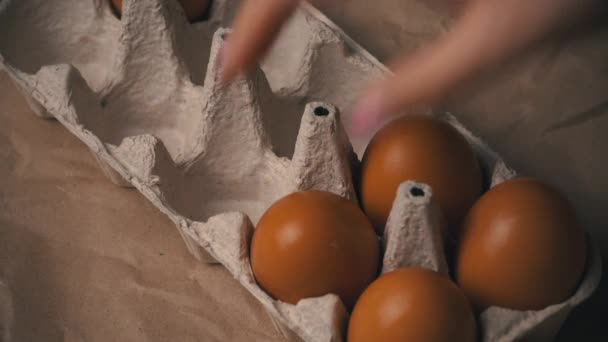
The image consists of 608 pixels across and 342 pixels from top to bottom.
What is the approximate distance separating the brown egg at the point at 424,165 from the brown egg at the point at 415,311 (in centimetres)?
12

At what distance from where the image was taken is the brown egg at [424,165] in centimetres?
80

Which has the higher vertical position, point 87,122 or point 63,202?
point 87,122

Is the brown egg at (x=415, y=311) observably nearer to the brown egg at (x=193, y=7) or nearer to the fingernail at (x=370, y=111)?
the fingernail at (x=370, y=111)

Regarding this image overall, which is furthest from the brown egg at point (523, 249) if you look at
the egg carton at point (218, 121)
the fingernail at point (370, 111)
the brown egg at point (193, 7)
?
the brown egg at point (193, 7)

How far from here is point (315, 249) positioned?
0.74m

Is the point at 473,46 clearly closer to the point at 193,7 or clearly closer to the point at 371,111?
the point at 371,111

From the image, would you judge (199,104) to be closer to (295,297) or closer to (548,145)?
(295,297)

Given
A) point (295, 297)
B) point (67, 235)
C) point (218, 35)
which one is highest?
point (218, 35)

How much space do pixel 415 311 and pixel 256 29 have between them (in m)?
0.30

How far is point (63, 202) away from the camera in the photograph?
1.03m

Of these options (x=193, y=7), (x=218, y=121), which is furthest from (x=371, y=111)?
(x=193, y=7)

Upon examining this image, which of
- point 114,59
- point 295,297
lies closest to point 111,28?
point 114,59

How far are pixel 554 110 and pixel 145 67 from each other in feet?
2.05

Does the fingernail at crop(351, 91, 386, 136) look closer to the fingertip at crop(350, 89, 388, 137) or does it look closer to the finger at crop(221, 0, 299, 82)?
the fingertip at crop(350, 89, 388, 137)
